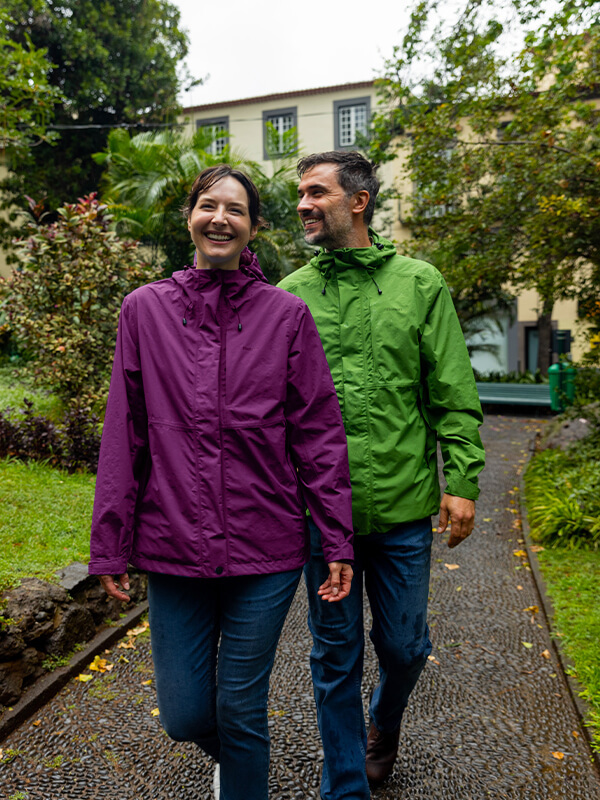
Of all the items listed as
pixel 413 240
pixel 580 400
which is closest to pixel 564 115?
pixel 413 240

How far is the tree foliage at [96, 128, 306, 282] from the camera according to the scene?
42.1 ft

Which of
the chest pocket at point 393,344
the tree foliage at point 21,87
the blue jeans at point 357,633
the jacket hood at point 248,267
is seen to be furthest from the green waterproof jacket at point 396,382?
the tree foliage at point 21,87

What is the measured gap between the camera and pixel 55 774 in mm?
2709

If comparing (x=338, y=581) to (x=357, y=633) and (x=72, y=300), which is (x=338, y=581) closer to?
(x=357, y=633)

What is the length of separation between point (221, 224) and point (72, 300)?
5841 millimetres

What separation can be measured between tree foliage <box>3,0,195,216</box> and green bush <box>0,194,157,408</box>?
32.9 feet

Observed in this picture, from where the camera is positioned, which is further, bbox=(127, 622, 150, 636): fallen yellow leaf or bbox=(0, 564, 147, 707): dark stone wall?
bbox=(127, 622, 150, 636): fallen yellow leaf

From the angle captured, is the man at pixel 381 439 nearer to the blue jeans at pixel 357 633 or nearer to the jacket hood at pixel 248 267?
the blue jeans at pixel 357 633

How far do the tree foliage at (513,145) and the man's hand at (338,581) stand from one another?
556 centimetres

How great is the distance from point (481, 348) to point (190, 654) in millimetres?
20677

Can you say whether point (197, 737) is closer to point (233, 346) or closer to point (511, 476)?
point (233, 346)

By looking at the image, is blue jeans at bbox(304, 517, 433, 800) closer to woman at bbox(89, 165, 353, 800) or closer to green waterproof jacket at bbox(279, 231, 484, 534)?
green waterproof jacket at bbox(279, 231, 484, 534)

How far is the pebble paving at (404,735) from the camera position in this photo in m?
2.63

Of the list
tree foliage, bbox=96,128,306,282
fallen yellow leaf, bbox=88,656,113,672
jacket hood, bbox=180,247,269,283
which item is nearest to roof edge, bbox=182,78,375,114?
tree foliage, bbox=96,128,306,282
